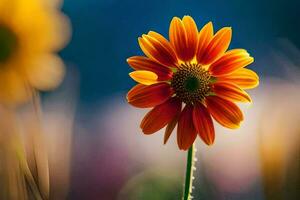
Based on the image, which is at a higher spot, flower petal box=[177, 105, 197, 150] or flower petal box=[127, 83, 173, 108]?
flower petal box=[127, 83, 173, 108]

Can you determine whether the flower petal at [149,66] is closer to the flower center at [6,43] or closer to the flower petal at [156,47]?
the flower petal at [156,47]

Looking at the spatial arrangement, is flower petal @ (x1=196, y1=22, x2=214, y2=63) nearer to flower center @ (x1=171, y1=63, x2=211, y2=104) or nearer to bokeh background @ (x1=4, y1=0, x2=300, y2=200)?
flower center @ (x1=171, y1=63, x2=211, y2=104)

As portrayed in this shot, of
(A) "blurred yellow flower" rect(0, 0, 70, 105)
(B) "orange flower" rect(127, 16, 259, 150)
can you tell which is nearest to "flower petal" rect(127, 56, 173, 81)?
(B) "orange flower" rect(127, 16, 259, 150)

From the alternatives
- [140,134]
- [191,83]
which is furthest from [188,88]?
[140,134]

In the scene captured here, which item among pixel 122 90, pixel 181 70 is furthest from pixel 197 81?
pixel 122 90

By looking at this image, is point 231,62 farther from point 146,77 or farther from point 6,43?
point 6,43

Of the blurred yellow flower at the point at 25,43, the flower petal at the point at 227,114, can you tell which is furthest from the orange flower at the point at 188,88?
the blurred yellow flower at the point at 25,43

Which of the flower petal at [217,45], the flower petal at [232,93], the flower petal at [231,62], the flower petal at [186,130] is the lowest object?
the flower petal at [186,130]
